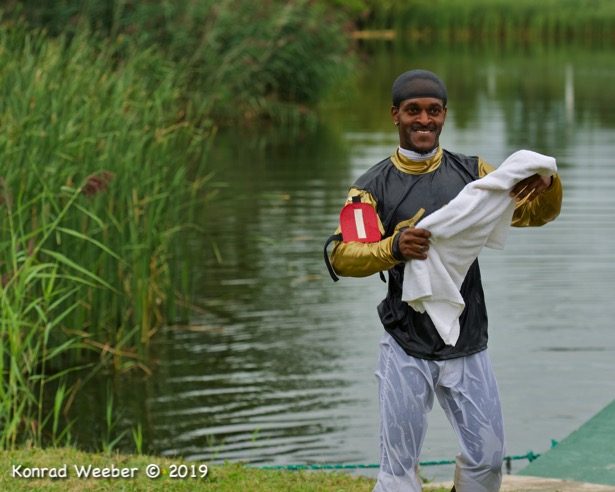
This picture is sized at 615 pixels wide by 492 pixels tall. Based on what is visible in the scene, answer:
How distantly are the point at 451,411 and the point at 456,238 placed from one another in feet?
2.01

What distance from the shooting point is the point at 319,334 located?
1019 centimetres

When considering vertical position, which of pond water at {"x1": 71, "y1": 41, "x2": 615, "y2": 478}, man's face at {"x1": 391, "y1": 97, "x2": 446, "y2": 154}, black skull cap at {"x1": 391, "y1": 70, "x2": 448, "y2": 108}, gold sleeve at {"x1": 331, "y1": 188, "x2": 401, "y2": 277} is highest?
black skull cap at {"x1": 391, "y1": 70, "x2": 448, "y2": 108}

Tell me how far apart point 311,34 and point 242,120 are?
193cm

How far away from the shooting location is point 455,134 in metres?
23.1

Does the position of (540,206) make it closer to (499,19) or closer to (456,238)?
(456,238)

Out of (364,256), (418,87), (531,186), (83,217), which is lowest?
(83,217)

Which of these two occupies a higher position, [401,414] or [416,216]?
[416,216]

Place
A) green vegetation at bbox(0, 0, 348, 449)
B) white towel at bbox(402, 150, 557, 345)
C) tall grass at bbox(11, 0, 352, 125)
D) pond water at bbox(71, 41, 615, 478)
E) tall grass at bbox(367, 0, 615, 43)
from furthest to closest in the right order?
1. tall grass at bbox(367, 0, 615, 43)
2. tall grass at bbox(11, 0, 352, 125)
3. pond water at bbox(71, 41, 615, 478)
4. green vegetation at bbox(0, 0, 348, 449)
5. white towel at bbox(402, 150, 557, 345)

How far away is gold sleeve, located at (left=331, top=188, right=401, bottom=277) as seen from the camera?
4586mm

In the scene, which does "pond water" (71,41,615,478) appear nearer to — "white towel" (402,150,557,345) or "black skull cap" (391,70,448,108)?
"white towel" (402,150,557,345)

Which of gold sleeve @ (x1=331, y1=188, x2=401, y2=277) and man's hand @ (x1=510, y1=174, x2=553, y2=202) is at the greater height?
man's hand @ (x1=510, y1=174, x2=553, y2=202)

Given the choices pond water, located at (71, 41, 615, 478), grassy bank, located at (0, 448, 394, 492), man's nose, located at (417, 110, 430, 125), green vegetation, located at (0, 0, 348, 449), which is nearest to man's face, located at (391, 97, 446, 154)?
man's nose, located at (417, 110, 430, 125)

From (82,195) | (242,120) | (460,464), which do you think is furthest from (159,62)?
(460,464)

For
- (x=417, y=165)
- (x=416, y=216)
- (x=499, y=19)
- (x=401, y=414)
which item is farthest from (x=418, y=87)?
(x=499, y=19)
